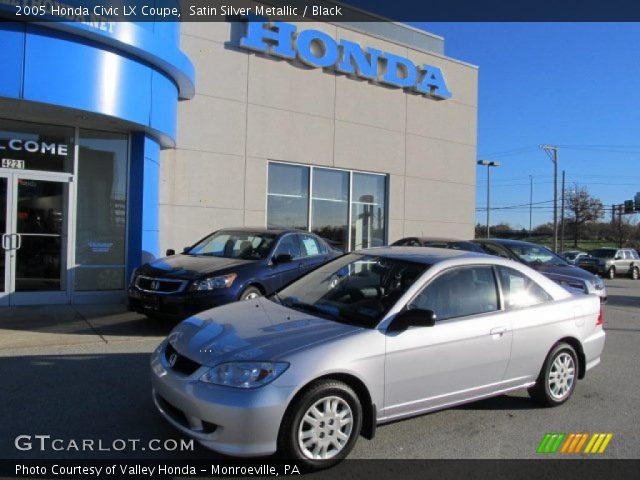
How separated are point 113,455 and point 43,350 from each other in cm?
332

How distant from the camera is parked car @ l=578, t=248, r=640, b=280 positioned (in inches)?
1115

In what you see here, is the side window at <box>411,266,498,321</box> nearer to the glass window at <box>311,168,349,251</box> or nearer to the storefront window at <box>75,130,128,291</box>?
the storefront window at <box>75,130,128,291</box>

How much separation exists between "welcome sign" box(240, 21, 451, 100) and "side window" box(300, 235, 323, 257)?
643 cm

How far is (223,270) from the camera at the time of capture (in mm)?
7664

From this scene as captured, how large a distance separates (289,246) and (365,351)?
529 cm

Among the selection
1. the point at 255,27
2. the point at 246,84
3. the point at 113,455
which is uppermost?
the point at 255,27

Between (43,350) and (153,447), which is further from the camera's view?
(43,350)

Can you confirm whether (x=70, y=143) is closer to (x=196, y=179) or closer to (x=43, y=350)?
(x=196, y=179)

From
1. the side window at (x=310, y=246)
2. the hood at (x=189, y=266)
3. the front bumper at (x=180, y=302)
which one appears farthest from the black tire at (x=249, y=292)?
the side window at (x=310, y=246)

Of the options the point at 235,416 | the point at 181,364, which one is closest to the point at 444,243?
the point at 181,364

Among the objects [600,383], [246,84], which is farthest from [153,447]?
[246,84]

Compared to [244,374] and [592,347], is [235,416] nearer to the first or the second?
[244,374]

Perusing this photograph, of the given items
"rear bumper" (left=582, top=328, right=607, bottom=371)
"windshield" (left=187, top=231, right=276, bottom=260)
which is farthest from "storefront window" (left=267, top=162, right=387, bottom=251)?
"rear bumper" (left=582, top=328, right=607, bottom=371)

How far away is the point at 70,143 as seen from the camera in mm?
10031
